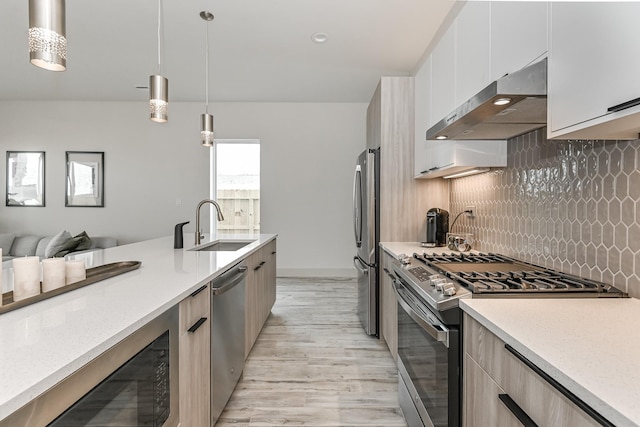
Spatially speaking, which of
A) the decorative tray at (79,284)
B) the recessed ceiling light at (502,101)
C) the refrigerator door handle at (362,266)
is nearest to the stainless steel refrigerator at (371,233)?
the refrigerator door handle at (362,266)

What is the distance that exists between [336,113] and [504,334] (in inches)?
195

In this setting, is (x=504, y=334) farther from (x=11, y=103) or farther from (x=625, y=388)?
(x=11, y=103)

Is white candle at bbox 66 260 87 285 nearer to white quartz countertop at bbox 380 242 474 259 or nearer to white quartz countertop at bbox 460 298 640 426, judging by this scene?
white quartz countertop at bbox 460 298 640 426

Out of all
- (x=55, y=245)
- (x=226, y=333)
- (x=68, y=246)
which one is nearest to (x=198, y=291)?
(x=226, y=333)

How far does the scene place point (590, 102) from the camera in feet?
2.98

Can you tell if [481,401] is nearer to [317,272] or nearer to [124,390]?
[124,390]

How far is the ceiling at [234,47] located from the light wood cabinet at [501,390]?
2672mm

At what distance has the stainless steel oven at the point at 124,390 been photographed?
2.13 feet

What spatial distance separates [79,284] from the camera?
120cm

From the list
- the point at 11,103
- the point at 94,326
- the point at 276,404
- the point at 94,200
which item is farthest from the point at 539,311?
the point at 11,103

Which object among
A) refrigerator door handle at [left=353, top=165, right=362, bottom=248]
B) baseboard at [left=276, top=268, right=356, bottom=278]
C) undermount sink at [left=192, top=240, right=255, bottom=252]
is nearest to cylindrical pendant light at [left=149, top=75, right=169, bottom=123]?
undermount sink at [left=192, top=240, right=255, bottom=252]

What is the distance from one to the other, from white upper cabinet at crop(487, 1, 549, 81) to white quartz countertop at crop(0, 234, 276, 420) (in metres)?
1.52

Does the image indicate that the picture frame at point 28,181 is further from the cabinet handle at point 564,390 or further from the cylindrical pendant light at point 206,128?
the cabinet handle at point 564,390

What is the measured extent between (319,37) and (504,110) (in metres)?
2.45
